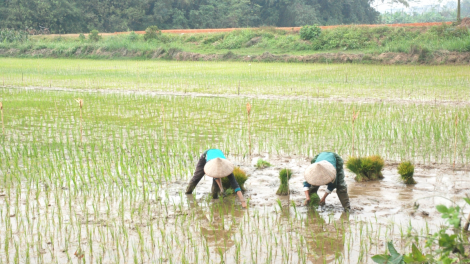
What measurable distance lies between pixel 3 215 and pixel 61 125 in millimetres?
3953

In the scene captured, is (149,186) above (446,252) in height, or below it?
below

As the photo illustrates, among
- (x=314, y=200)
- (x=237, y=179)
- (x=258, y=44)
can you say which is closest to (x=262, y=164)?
(x=237, y=179)

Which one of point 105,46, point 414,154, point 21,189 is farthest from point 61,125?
point 105,46

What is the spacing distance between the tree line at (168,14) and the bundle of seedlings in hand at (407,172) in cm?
3343

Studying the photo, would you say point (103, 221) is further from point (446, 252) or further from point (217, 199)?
point (446, 252)

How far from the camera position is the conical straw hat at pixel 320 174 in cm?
348

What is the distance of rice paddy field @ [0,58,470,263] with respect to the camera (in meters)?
3.22

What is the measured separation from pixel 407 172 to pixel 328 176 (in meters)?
1.29

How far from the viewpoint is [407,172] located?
4379 mm

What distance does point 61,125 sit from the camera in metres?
7.54

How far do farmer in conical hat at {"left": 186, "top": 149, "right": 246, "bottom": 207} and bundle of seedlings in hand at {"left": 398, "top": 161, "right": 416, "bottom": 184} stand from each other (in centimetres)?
161

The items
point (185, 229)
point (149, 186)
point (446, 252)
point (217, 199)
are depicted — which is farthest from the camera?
point (149, 186)

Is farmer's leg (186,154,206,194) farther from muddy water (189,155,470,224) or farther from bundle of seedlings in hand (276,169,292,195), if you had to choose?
bundle of seedlings in hand (276,169,292,195)

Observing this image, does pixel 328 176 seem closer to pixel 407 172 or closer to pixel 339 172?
pixel 339 172
